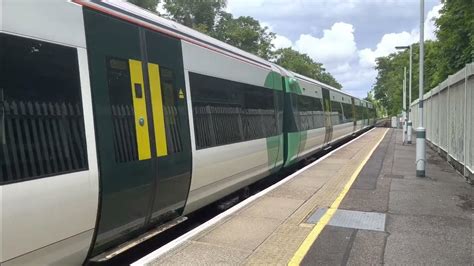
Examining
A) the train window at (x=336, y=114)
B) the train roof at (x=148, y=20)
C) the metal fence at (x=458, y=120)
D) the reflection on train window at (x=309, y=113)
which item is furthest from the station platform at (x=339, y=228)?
the train window at (x=336, y=114)

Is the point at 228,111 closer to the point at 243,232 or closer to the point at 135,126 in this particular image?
the point at 243,232

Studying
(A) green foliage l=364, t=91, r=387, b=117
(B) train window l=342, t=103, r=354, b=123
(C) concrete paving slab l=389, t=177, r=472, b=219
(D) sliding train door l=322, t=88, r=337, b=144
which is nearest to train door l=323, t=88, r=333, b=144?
(D) sliding train door l=322, t=88, r=337, b=144

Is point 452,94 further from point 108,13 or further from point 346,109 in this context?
point 346,109

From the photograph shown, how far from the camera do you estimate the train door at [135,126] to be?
4.59m

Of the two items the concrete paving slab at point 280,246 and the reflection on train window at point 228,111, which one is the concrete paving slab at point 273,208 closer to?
the concrete paving slab at point 280,246

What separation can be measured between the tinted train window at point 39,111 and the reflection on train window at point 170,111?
1.58m

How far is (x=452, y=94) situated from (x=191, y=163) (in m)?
10.8

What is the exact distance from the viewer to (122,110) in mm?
4875

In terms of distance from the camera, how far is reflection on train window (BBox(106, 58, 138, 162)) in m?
4.73

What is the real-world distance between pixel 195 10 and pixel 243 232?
5710cm

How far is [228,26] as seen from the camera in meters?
62.9

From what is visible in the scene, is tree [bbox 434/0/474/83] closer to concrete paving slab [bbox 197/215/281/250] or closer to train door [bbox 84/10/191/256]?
concrete paving slab [bbox 197/215/281/250]

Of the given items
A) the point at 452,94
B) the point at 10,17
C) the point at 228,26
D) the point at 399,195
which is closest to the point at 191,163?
the point at 10,17

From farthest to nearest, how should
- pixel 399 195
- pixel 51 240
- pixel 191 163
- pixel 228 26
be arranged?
Result: pixel 228 26 → pixel 399 195 → pixel 191 163 → pixel 51 240
